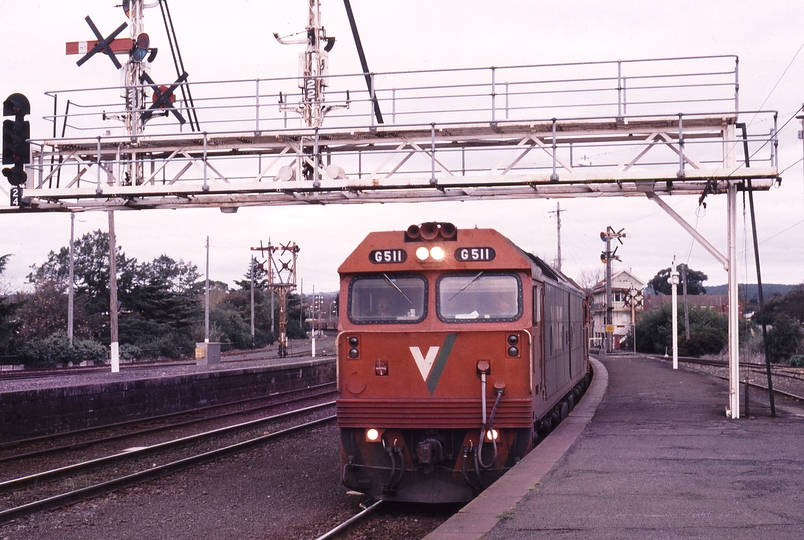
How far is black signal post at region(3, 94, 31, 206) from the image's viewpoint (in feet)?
42.3

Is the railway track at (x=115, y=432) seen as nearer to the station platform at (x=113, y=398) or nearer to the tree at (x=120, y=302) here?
the station platform at (x=113, y=398)

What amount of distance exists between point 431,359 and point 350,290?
1.30 meters

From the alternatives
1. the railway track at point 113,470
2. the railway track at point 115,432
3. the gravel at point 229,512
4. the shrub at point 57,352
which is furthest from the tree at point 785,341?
the gravel at point 229,512

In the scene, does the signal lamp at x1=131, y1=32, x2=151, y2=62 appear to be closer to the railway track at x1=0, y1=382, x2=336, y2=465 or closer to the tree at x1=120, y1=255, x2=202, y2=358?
the railway track at x1=0, y1=382, x2=336, y2=465

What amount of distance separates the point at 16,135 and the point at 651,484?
1079 centimetres

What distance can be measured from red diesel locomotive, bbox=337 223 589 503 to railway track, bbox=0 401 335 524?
334 centimetres

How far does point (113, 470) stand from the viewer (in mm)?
11969

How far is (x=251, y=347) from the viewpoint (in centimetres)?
6544

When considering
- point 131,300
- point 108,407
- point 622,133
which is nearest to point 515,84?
→ point 622,133

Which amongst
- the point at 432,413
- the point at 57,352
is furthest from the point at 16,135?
the point at 57,352

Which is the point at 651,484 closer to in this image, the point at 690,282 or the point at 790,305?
the point at 790,305

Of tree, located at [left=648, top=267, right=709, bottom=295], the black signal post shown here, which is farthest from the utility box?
tree, located at [left=648, top=267, right=709, bottom=295]

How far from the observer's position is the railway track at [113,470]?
9766 millimetres

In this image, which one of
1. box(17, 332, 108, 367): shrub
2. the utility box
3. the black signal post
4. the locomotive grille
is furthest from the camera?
box(17, 332, 108, 367): shrub
